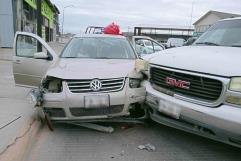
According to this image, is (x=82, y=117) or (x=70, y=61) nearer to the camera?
(x=82, y=117)

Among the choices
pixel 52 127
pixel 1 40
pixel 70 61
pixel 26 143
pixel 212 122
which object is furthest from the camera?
pixel 1 40

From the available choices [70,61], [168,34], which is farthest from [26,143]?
[168,34]

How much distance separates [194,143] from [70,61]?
8.44ft

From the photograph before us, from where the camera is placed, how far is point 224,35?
5.88m

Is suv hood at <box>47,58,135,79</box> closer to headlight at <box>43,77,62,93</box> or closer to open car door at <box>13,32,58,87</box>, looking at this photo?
headlight at <box>43,77,62,93</box>

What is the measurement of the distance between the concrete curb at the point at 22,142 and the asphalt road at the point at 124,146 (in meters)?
0.08

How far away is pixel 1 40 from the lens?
2547 cm

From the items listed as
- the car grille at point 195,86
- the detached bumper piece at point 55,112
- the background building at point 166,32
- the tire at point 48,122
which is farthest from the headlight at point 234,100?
the background building at point 166,32

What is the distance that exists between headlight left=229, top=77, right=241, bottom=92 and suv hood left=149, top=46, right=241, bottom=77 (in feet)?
0.19

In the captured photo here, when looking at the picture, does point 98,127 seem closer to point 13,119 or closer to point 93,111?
point 93,111

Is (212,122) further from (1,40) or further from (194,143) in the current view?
(1,40)

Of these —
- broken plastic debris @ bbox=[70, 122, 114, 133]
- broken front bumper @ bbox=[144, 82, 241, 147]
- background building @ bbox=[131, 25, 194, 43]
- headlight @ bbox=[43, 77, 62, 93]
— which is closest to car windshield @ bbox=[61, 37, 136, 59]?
headlight @ bbox=[43, 77, 62, 93]

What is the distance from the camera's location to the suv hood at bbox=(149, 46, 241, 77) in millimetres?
4117

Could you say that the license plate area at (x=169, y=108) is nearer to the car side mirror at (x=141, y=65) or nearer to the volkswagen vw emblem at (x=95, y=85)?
the car side mirror at (x=141, y=65)
